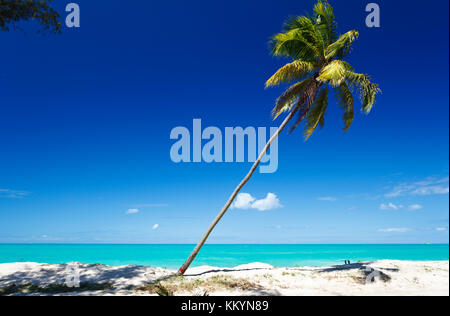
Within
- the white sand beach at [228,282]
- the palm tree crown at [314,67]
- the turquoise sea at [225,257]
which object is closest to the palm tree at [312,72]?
the palm tree crown at [314,67]

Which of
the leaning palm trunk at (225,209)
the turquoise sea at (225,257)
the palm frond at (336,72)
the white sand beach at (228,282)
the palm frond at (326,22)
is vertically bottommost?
the turquoise sea at (225,257)

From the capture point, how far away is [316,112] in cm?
1081

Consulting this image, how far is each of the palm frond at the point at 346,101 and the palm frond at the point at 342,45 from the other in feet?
3.90

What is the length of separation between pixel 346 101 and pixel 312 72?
1.68 meters

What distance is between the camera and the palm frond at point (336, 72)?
905 centimetres

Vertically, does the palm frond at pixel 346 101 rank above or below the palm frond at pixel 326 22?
below

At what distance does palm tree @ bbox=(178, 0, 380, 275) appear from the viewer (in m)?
9.73

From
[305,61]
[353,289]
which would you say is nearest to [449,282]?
[353,289]

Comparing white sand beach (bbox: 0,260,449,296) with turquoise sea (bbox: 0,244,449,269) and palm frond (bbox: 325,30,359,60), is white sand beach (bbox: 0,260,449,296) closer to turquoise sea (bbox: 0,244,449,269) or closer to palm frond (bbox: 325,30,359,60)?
palm frond (bbox: 325,30,359,60)

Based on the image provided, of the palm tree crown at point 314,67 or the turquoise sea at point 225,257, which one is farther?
the turquoise sea at point 225,257

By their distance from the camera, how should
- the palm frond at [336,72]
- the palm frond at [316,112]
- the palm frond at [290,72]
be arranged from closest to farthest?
1. the palm frond at [336,72]
2. the palm frond at [290,72]
3. the palm frond at [316,112]

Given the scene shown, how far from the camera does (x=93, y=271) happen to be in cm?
950

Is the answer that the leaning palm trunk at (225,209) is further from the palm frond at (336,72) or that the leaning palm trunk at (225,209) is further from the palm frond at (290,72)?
the palm frond at (336,72)
